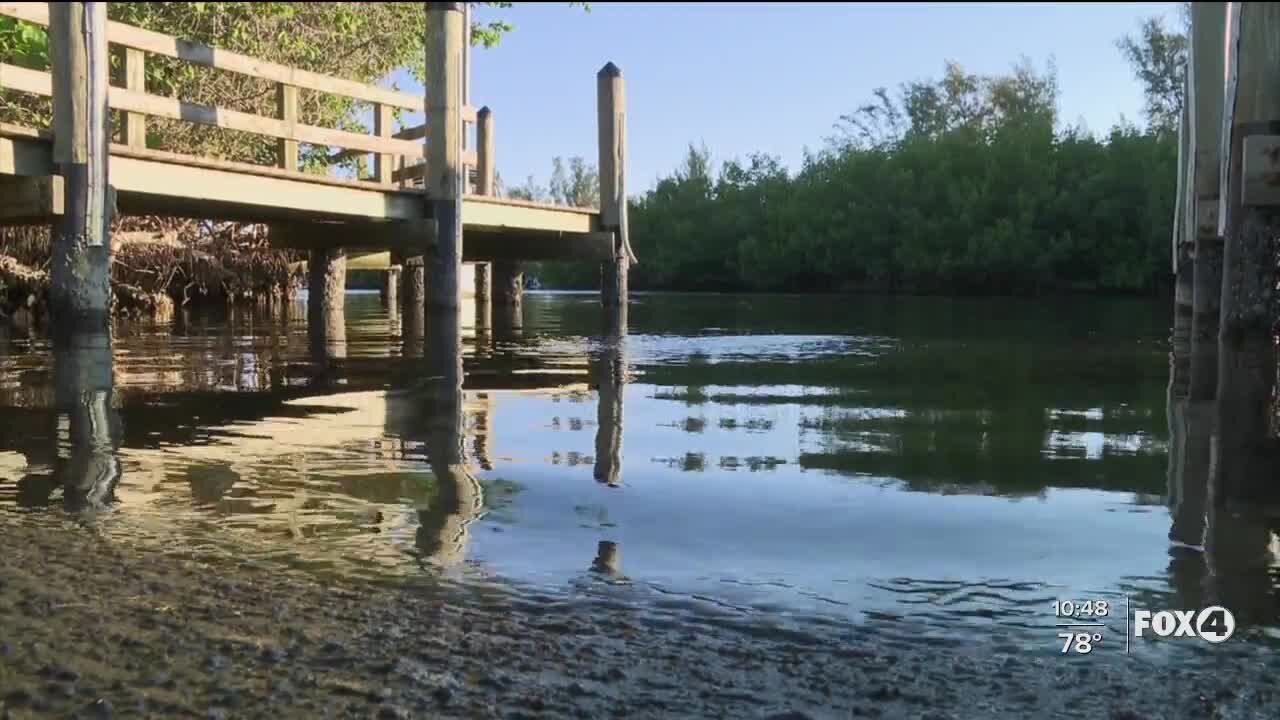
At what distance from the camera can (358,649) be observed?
2.00 m

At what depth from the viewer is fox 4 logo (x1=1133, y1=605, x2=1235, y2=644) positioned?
212cm

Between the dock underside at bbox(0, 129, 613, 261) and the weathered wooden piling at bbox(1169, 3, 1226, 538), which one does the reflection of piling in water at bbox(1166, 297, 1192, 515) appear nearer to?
the weathered wooden piling at bbox(1169, 3, 1226, 538)

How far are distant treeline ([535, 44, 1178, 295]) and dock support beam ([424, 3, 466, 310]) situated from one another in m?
26.9

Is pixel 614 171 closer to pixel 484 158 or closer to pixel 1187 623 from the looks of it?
pixel 484 158

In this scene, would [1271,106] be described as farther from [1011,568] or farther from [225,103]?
[225,103]

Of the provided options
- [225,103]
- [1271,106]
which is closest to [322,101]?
[225,103]

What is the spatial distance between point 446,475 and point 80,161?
5.34 metres

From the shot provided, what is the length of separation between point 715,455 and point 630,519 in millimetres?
1070

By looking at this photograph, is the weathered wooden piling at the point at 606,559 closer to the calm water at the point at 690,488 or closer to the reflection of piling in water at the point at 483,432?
the calm water at the point at 690,488

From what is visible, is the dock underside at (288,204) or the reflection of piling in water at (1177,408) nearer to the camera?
the reflection of piling in water at (1177,408)

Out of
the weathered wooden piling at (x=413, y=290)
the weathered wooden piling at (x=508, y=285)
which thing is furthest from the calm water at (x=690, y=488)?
the weathered wooden piling at (x=508, y=285)

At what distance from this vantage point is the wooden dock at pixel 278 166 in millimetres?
7715

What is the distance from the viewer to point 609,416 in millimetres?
5109

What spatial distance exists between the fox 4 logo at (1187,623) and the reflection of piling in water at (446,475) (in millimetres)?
1342
